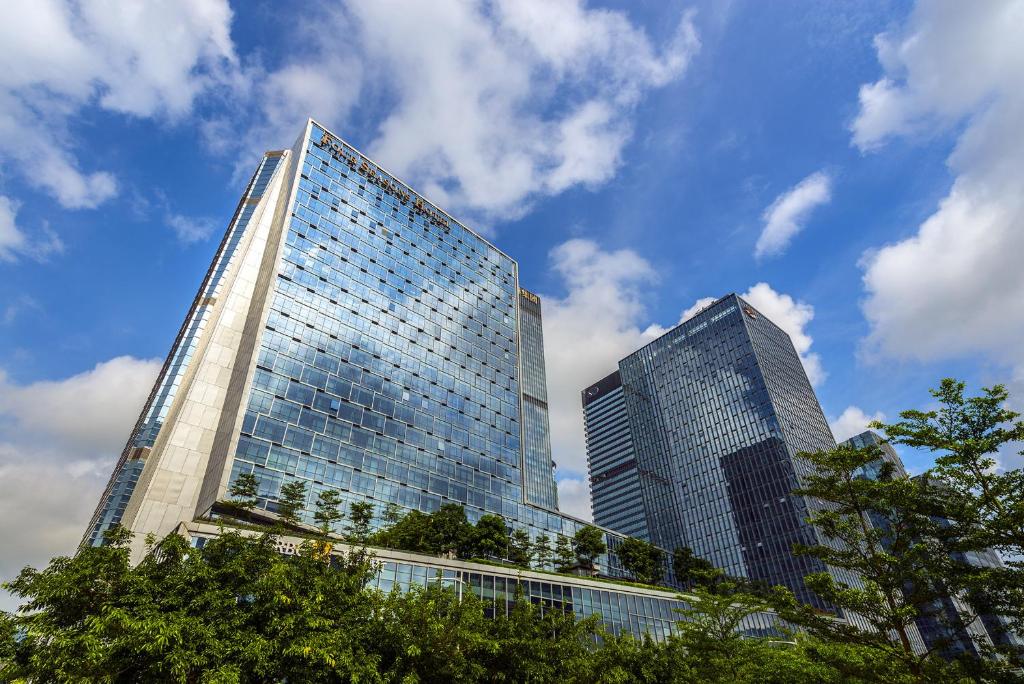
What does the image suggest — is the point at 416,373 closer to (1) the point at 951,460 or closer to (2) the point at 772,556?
(1) the point at 951,460

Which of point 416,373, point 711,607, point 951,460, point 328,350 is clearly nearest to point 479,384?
point 416,373

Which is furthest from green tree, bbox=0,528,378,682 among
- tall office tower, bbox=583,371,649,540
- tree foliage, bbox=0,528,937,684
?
tall office tower, bbox=583,371,649,540

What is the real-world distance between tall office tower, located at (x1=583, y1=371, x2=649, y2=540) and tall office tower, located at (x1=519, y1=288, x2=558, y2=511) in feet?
97.8

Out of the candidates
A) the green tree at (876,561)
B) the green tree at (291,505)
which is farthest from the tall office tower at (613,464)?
the green tree at (876,561)

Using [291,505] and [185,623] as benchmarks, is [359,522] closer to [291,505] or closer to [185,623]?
[291,505]

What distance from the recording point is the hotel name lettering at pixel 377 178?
286 ft

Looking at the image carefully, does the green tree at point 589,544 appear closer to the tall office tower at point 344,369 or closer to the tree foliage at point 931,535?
the tall office tower at point 344,369

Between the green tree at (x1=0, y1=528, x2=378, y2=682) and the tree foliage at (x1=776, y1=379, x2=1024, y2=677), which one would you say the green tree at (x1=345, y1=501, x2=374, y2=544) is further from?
the tree foliage at (x1=776, y1=379, x2=1024, y2=677)

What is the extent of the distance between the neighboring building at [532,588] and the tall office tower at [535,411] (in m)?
68.8

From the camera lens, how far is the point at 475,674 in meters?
19.5

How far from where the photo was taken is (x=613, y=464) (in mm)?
177125

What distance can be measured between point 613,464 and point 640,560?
118m

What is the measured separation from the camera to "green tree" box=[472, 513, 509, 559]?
51.0 m

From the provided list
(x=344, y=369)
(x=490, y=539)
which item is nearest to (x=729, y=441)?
(x=490, y=539)
